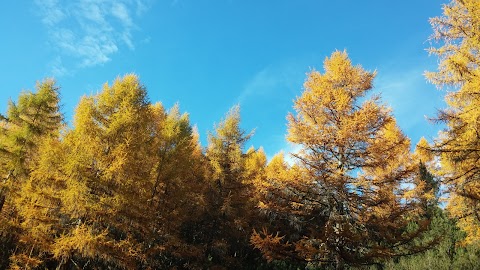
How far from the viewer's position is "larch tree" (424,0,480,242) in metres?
9.67

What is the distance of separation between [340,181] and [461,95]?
4.36 meters

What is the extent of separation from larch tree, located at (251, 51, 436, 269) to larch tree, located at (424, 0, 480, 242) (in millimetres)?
1423

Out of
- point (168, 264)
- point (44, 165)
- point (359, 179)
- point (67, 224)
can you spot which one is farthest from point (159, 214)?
point (359, 179)

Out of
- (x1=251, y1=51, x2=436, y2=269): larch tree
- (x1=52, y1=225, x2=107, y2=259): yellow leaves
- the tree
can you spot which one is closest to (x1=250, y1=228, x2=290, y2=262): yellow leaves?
(x1=251, y1=51, x2=436, y2=269): larch tree

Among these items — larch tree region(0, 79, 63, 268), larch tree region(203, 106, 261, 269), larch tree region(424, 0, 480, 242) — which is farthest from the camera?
larch tree region(203, 106, 261, 269)

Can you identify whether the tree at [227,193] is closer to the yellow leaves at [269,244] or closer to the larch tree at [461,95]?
the yellow leaves at [269,244]

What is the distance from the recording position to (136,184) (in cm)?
1190

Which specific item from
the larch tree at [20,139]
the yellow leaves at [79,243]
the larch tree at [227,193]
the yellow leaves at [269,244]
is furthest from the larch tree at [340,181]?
the larch tree at [20,139]

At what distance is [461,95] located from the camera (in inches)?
389

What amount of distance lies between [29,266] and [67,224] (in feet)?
6.98

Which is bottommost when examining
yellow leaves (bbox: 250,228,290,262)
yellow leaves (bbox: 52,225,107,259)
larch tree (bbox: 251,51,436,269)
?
yellow leaves (bbox: 52,225,107,259)

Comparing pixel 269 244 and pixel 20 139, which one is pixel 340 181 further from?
pixel 20 139

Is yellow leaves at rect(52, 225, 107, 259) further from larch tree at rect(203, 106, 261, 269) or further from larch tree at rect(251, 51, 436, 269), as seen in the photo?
larch tree at rect(203, 106, 261, 269)

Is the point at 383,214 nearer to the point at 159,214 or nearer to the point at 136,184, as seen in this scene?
the point at 136,184
